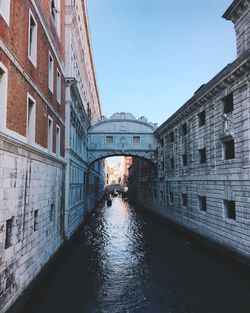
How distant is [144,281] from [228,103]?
31.4ft

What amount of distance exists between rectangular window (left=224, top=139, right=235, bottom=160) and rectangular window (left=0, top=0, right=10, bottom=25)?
446 inches

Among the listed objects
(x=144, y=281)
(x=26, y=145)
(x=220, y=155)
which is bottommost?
(x=144, y=281)

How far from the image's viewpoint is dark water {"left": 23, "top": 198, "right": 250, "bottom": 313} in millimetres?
8773

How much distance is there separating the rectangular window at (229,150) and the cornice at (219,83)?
2.86 meters

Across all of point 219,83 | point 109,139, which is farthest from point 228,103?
point 109,139

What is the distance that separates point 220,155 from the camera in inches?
612

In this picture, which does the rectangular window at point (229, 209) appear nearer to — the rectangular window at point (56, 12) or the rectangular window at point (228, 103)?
the rectangular window at point (228, 103)

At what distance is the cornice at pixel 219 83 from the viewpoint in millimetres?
12758

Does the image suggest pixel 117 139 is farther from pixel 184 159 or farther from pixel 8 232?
pixel 8 232

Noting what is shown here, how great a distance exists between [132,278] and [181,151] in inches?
518

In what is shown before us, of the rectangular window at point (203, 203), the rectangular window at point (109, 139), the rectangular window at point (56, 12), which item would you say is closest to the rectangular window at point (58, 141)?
the rectangular window at point (56, 12)

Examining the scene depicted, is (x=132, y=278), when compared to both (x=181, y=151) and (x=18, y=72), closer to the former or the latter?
(x=18, y=72)

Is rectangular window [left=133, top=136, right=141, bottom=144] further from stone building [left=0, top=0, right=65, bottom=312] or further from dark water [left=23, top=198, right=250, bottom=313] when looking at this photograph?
stone building [left=0, top=0, right=65, bottom=312]

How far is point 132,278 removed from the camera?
1137 centimetres
